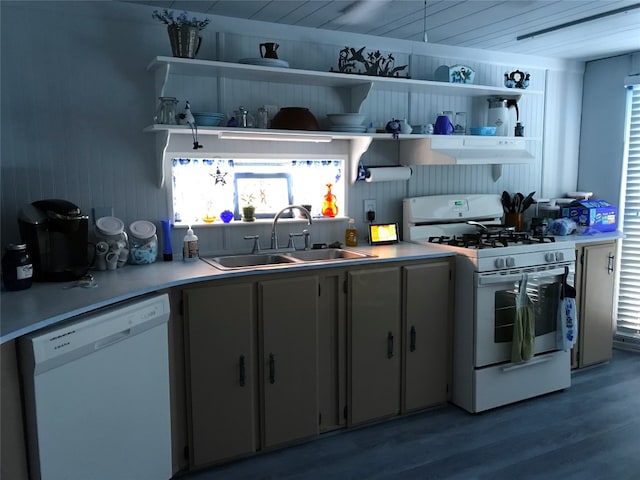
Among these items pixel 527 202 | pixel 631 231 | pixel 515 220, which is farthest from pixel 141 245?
pixel 631 231

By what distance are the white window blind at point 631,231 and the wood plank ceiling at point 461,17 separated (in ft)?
2.03

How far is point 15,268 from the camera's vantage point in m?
2.18

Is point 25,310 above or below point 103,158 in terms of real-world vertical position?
below

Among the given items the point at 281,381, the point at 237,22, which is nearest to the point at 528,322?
the point at 281,381

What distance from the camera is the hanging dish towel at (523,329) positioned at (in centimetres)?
317

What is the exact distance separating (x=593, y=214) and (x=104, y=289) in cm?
336

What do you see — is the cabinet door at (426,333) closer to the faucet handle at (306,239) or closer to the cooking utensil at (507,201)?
the faucet handle at (306,239)

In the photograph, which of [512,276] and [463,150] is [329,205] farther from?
[512,276]

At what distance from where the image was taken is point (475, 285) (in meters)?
3.09

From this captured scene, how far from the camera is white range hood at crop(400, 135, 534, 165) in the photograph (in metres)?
3.45

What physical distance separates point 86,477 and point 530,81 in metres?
3.94

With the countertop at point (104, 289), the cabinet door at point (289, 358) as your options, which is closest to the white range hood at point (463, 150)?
the countertop at point (104, 289)

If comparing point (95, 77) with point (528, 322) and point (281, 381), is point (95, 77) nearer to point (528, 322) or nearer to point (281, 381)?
point (281, 381)

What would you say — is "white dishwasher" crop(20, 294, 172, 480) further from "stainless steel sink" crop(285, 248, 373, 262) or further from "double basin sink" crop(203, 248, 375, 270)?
"stainless steel sink" crop(285, 248, 373, 262)
